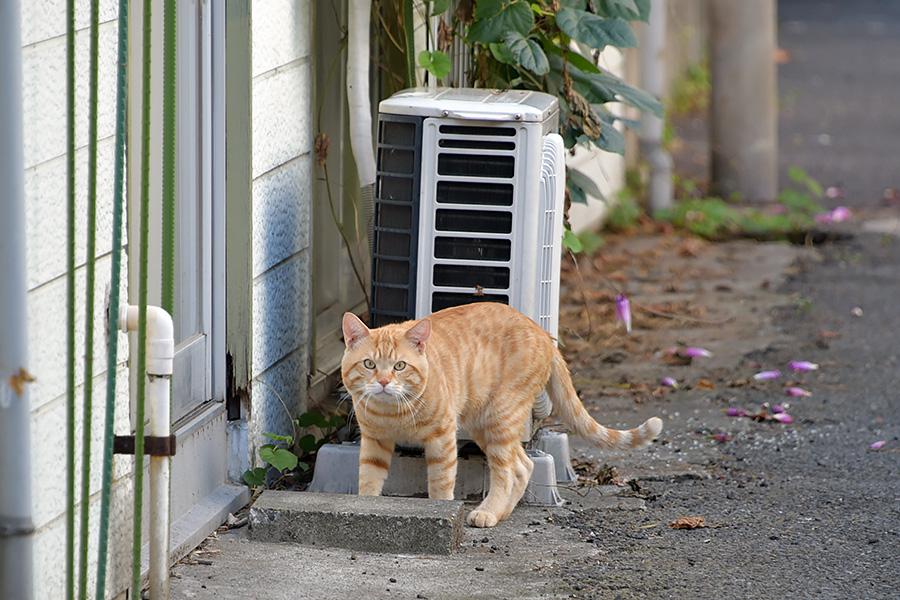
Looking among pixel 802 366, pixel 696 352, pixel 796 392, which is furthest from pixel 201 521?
pixel 802 366

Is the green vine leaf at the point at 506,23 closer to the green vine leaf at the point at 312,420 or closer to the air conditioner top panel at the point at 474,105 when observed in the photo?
the air conditioner top panel at the point at 474,105

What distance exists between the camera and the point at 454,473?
3.53 meters

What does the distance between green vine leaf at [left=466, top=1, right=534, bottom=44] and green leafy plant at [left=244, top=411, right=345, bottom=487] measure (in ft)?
4.84

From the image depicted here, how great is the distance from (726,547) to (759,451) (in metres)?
1.03

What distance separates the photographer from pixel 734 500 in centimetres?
378

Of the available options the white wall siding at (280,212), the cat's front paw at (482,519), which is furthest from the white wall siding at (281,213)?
the cat's front paw at (482,519)

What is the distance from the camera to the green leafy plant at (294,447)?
3.63 meters

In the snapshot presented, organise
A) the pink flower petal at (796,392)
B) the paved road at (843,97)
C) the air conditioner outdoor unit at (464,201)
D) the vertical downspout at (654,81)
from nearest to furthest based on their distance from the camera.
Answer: the air conditioner outdoor unit at (464,201)
the pink flower petal at (796,392)
the vertical downspout at (654,81)
the paved road at (843,97)

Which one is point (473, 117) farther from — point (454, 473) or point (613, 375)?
point (613, 375)

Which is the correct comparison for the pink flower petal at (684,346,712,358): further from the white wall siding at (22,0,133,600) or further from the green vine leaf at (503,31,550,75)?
the white wall siding at (22,0,133,600)

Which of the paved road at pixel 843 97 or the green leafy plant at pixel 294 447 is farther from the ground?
the paved road at pixel 843 97

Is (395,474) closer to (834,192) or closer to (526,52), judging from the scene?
(526,52)

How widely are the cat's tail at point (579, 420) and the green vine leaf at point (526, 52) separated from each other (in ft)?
3.49

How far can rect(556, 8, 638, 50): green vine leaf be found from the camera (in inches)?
158
